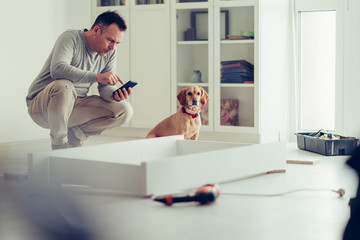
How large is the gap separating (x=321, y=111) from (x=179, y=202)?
2.94m

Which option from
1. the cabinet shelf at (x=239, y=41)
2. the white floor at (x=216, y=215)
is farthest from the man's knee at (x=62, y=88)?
the cabinet shelf at (x=239, y=41)

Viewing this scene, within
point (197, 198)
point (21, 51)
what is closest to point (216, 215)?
point (197, 198)

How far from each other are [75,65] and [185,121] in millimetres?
730

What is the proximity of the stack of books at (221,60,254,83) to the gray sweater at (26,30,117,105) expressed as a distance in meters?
1.28

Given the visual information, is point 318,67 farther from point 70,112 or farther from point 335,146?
point 70,112

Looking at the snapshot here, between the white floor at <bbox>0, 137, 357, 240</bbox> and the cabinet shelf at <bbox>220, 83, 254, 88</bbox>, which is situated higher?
the cabinet shelf at <bbox>220, 83, 254, 88</bbox>

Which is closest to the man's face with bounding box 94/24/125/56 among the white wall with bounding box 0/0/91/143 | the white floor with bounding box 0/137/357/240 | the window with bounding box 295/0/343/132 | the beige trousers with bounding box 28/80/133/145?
the beige trousers with bounding box 28/80/133/145

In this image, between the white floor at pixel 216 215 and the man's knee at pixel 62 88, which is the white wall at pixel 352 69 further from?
the man's knee at pixel 62 88

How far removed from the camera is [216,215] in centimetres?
169

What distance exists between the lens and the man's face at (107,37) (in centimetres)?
288

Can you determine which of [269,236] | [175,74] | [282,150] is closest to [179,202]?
[269,236]

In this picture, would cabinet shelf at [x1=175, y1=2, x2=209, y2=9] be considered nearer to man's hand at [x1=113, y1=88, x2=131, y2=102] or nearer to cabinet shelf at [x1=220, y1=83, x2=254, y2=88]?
cabinet shelf at [x1=220, y1=83, x2=254, y2=88]

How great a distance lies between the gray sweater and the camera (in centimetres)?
280

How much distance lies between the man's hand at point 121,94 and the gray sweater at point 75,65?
0.08 metres
